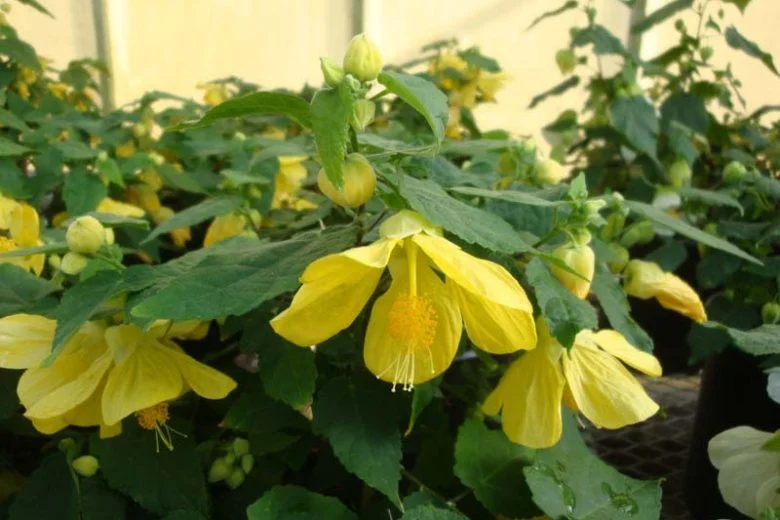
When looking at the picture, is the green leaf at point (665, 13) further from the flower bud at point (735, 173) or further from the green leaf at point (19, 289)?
the green leaf at point (19, 289)

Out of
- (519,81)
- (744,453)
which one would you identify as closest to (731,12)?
(519,81)

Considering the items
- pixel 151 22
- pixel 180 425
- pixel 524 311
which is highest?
pixel 151 22

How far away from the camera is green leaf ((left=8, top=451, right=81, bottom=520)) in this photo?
1.62 feet

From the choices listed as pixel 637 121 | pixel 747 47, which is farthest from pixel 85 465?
pixel 747 47

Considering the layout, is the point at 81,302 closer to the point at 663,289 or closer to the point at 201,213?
the point at 201,213

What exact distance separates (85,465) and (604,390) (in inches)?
12.8

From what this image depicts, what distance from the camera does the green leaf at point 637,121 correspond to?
0.95m

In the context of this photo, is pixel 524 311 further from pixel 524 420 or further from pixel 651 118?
pixel 651 118

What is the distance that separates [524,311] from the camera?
0.37 m

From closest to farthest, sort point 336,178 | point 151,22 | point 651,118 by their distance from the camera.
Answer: point 336,178
point 651,118
point 151,22

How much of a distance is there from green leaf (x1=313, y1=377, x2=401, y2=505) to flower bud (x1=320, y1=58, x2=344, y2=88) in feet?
0.64

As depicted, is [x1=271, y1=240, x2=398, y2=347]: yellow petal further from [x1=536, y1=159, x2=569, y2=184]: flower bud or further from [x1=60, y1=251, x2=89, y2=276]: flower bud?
[x1=536, y1=159, x2=569, y2=184]: flower bud

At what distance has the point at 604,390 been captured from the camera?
1.46 feet

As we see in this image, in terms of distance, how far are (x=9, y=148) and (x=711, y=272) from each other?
69cm
